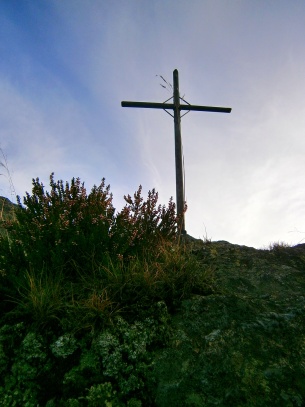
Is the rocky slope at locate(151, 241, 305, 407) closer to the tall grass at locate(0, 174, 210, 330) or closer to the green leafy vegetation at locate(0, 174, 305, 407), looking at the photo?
the green leafy vegetation at locate(0, 174, 305, 407)

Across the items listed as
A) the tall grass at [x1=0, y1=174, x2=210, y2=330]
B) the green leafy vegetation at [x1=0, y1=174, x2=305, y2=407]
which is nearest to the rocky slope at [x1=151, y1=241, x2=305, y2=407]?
the green leafy vegetation at [x1=0, y1=174, x2=305, y2=407]

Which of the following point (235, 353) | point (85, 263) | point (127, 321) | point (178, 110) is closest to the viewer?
point (235, 353)

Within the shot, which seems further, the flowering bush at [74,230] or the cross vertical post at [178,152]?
the cross vertical post at [178,152]

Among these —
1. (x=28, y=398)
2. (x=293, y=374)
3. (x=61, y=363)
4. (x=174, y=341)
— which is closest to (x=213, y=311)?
(x=174, y=341)

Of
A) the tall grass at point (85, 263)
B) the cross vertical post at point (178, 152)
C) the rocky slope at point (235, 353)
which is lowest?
the rocky slope at point (235, 353)

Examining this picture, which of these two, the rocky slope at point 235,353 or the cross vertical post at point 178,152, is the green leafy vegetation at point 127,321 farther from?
the cross vertical post at point 178,152

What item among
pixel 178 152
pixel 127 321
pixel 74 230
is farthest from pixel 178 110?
pixel 127 321

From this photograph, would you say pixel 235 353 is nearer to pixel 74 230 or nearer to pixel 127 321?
pixel 127 321

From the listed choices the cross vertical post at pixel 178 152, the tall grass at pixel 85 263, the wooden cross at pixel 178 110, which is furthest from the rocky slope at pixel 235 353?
the wooden cross at pixel 178 110

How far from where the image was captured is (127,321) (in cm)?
284

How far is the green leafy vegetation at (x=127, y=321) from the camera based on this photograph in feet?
7.41

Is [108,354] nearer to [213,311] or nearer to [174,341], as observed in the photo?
[174,341]

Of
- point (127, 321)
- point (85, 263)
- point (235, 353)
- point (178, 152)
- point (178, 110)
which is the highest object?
point (178, 110)

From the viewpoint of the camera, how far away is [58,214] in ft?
12.3
